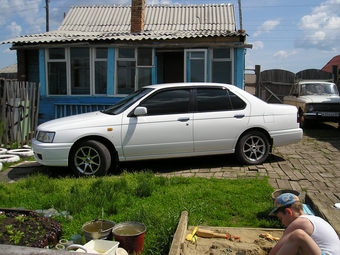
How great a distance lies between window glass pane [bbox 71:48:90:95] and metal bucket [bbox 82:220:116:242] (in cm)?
859

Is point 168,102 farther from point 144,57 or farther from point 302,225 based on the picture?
point 144,57

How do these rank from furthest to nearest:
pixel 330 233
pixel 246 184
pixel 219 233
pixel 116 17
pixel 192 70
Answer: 1. pixel 116 17
2. pixel 192 70
3. pixel 246 184
4. pixel 219 233
5. pixel 330 233

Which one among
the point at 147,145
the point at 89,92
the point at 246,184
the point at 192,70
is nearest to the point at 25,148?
the point at 89,92

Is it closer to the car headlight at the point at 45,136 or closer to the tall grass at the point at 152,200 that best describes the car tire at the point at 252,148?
the tall grass at the point at 152,200

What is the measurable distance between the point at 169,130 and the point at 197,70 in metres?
5.27

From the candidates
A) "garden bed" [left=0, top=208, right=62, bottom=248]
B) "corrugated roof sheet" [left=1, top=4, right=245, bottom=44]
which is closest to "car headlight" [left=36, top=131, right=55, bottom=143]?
"garden bed" [left=0, top=208, right=62, bottom=248]

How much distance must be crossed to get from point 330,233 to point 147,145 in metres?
4.26

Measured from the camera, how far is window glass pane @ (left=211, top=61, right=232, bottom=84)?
1170cm

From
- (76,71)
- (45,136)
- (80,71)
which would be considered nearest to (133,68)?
(80,71)

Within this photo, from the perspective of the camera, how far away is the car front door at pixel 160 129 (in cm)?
680

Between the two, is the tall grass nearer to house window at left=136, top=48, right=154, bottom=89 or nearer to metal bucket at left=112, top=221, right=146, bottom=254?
metal bucket at left=112, top=221, right=146, bottom=254

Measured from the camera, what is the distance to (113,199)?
17.1ft

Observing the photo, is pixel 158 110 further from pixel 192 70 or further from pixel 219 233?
pixel 192 70

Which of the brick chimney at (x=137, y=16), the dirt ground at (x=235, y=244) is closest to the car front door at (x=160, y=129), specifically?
the dirt ground at (x=235, y=244)
